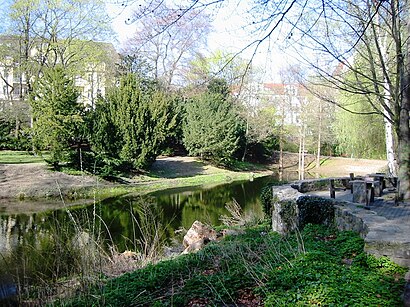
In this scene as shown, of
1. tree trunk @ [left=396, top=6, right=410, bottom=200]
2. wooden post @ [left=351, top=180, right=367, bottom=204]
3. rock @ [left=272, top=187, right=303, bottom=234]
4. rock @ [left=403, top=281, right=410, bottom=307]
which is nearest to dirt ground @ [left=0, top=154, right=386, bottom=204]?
rock @ [left=272, top=187, right=303, bottom=234]

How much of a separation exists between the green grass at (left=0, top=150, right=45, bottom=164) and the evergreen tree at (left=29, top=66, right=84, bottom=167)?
5.12 ft

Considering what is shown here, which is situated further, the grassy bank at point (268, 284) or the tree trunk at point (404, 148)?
the tree trunk at point (404, 148)

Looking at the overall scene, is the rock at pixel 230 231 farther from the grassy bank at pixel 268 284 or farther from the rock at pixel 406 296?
the rock at pixel 406 296

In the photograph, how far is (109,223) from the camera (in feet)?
38.2

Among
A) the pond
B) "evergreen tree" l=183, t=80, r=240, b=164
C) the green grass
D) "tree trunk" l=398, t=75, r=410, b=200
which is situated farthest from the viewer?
"evergreen tree" l=183, t=80, r=240, b=164

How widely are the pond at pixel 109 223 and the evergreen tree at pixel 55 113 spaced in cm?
427

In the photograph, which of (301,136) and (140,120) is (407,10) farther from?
(301,136)

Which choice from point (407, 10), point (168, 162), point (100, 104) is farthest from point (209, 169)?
point (407, 10)

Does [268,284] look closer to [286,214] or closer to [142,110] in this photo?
[286,214]

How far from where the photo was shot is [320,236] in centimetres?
613

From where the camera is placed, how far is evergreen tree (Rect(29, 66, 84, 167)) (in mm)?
17969

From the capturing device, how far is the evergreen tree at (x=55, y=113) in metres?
18.0

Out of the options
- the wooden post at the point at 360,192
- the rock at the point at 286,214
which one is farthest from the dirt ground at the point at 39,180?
the wooden post at the point at 360,192

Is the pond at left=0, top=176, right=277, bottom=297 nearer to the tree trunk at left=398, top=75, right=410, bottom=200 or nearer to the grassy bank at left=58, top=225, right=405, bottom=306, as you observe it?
the grassy bank at left=58, top=225, right=405, bottom=306
